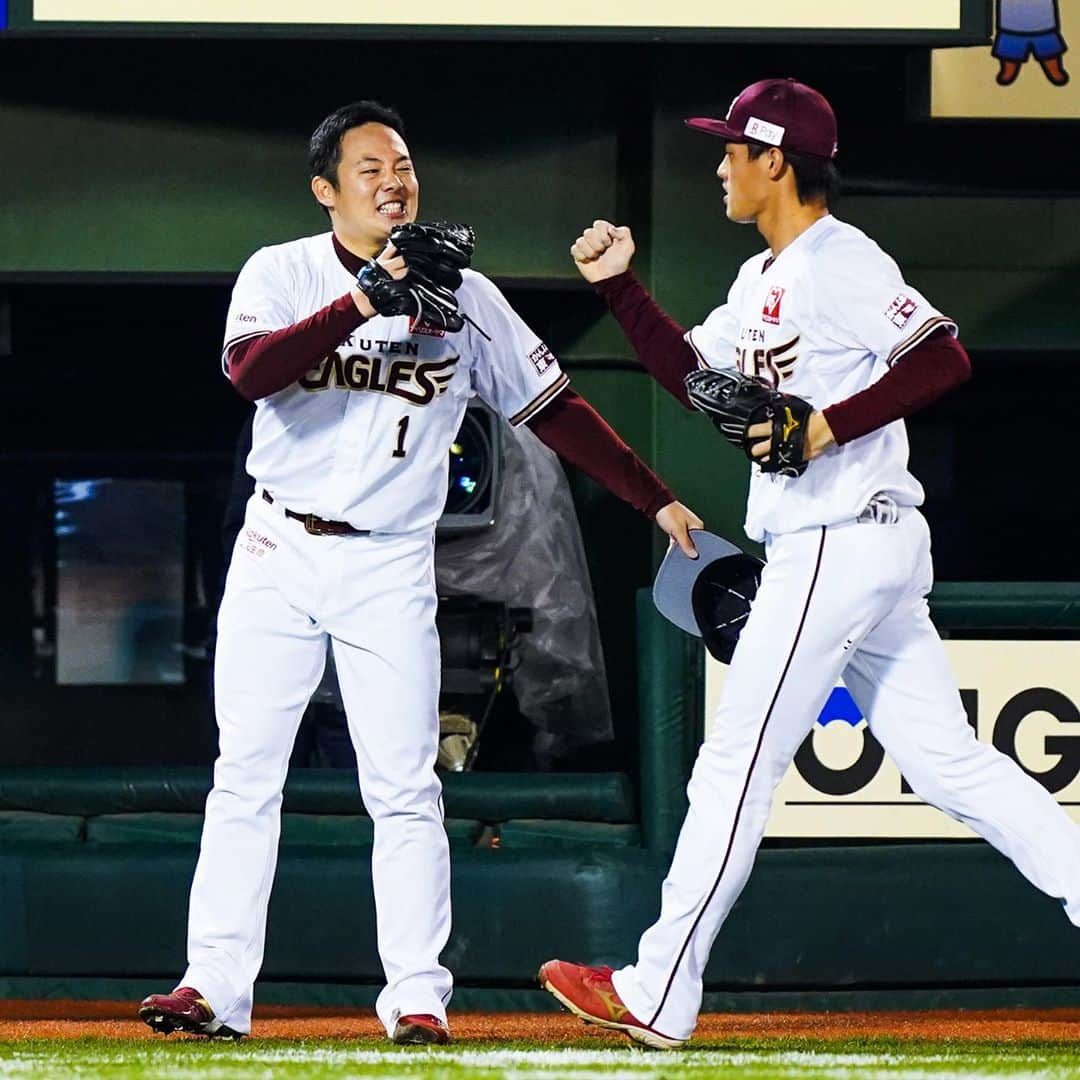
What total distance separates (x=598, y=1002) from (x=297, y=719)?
77 cm

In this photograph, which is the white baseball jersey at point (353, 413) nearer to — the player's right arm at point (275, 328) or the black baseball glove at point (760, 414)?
the player's right arm at point (275, 328)

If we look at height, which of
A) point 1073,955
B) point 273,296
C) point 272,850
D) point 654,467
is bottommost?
point 1073,955

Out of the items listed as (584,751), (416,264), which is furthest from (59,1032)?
(584,751)

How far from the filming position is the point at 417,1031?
12.5ft

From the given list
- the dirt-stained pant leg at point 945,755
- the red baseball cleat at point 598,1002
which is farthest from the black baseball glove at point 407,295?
the red baseball cleat at point 598,1002

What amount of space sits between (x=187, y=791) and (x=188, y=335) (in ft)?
7.92

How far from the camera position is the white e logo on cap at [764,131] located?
382 cm

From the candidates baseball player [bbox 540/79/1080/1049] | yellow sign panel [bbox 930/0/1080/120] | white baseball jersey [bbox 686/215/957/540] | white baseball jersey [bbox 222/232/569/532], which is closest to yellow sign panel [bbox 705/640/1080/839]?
baseball player [bbox 540/79/1080/1049]

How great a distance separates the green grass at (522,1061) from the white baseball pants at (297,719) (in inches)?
7.9

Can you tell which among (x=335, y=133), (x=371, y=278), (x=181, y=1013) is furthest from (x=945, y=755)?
(x=335, y=133)

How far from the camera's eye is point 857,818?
16.4ft

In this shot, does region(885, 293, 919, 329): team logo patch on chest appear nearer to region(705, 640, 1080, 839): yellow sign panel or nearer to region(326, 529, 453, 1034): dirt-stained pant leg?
region(326, 529, 453, 1034): dirt-stained pant leg

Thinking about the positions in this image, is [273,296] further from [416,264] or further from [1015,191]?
[1015,191]

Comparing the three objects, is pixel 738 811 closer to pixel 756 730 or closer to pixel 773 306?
pixel 756 730
